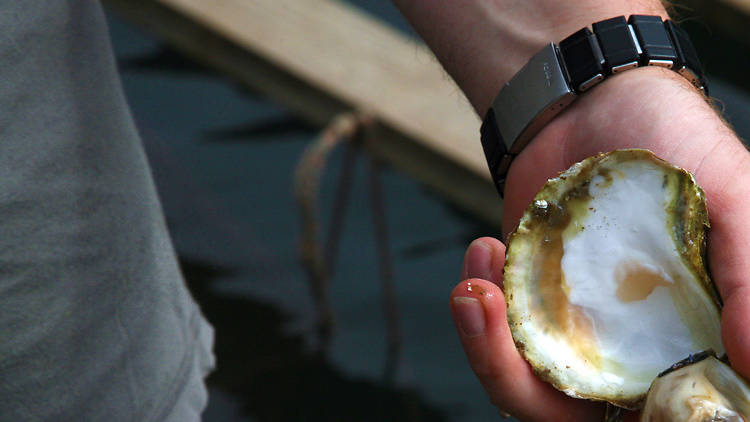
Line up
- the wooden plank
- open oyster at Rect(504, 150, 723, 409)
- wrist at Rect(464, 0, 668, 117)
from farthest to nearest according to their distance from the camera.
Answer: the wooden plank, wrist at Rect(464, 0, 668, 117), open oyster at Rect(504, 150, 723, 409)

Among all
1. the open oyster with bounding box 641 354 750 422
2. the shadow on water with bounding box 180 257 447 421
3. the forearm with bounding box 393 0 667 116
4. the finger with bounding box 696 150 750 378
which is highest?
the forearm with bounding box 393 0 667 116

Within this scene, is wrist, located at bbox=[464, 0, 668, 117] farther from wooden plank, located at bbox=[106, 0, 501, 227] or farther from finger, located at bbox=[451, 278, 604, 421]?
wooden plank, located at bbox=[106, 0, 501, 227]

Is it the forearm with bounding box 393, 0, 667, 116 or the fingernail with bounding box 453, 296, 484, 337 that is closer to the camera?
the fingernail with bounding box 453, 296, 484, 337

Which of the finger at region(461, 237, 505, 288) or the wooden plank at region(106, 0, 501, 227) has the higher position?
the finger at region(461, 237, 505, 288)

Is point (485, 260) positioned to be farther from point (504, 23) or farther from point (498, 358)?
point (504, 23)

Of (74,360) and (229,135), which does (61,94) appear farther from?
(229,135)

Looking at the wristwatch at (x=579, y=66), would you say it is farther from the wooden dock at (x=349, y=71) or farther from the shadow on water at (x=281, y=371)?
the shadow on water at (x=281, y=371)

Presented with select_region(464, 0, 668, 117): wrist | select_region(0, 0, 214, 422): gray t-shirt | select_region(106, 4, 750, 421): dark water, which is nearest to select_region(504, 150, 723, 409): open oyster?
select_region(464, 0, 668, 117): wrist

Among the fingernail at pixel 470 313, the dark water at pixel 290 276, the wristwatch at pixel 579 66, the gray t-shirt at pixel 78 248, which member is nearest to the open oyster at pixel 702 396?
the fingernail at pixel 470 313
